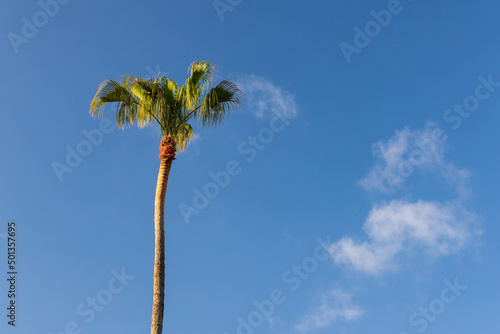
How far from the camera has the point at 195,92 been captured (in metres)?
17.6

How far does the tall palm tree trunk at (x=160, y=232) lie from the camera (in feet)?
47.2

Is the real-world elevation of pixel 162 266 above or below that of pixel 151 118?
below

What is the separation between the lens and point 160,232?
15.7 m

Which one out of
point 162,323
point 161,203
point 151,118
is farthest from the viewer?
point 151,118

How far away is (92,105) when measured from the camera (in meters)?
17.6

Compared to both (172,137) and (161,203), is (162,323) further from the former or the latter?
(172,137)

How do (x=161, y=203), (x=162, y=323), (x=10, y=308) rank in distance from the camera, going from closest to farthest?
(x=162, y=323), (x=161, y=203), (x=10, y=308)

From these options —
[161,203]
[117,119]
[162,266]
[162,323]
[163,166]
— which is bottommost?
[162,323]

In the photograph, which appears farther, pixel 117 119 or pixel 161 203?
pixel 117 119

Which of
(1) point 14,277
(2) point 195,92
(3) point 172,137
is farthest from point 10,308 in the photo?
(2) point 195,92

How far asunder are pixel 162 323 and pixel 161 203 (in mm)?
3787

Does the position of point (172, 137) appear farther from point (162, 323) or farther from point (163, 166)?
point (162, 323)

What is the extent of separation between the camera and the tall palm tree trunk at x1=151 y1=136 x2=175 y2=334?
1440 centimetres

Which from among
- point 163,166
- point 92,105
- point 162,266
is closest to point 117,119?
point 92,105
